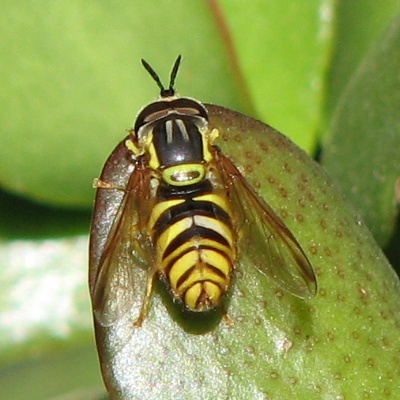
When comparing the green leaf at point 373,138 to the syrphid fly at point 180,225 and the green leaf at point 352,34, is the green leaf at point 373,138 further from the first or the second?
the syrphid fly at point 180,225

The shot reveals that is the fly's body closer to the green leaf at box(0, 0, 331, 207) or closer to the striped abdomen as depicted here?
the striped abdomen

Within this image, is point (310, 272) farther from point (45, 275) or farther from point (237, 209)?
point (45, 275)

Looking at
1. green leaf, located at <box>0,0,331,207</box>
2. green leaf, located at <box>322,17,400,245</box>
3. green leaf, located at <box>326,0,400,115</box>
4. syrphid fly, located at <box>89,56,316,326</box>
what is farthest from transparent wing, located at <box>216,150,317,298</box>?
green leaf, located at <box>326,0,400,115</box>

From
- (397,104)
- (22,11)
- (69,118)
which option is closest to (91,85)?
(69,118)

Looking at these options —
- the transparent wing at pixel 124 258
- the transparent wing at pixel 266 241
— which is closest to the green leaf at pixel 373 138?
the transparent wing at pixel 266 241

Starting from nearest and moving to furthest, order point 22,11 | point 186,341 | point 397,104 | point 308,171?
point 186,341, point 308,171, point 397,104, point 22,11

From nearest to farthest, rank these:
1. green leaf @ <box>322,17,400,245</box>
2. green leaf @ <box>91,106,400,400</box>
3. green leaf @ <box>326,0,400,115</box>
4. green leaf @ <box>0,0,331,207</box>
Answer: green leaf @ <box>91,106,400,400</box> → green leaf @ <box>322,17,400,245</box> → green leaf @ <box>0,0,331,207</box> → green leaf @ <box>326,0,400,115</box>

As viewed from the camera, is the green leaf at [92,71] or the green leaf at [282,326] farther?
the green leaf at [92,71]
